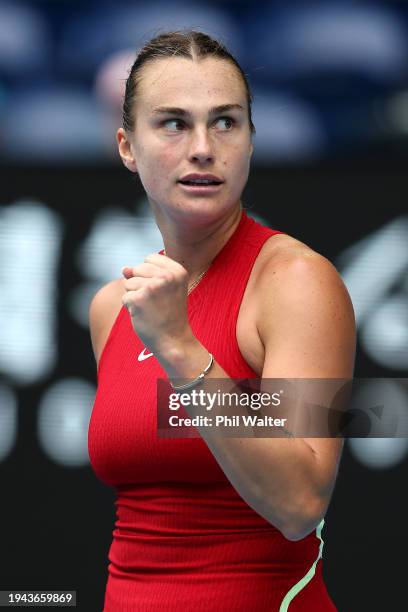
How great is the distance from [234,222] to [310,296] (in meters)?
0.33

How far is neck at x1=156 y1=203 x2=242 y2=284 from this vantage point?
1.91 meters

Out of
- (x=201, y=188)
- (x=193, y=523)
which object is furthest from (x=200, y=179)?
(x=193, y=523)

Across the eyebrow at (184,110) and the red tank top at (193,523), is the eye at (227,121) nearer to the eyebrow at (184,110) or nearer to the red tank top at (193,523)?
the eyebrow at (184,110)

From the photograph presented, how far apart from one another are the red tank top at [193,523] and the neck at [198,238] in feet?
0.30

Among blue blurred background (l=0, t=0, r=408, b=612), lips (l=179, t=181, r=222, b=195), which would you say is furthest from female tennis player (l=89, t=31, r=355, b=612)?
blue blurred background (l=0, t=0, r=408, b=612)

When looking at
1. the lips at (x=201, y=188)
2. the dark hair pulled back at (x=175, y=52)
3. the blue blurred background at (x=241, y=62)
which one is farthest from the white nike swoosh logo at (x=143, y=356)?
the blue blurred background at (x=241, y=62)

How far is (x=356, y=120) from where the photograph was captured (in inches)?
121

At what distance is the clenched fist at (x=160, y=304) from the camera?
4.83ft

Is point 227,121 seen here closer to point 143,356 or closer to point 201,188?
point 201,188

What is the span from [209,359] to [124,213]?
1.60 m

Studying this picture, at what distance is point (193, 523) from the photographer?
1738 millimetres

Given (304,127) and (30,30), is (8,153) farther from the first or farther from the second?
(304,127)

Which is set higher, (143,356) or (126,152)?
(126,152)

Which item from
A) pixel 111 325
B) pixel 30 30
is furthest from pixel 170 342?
pixel 30 30
